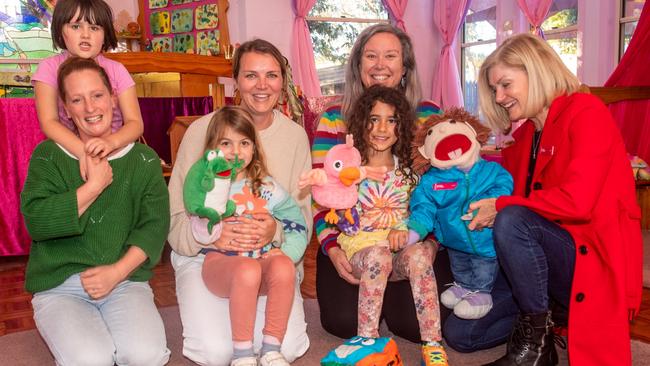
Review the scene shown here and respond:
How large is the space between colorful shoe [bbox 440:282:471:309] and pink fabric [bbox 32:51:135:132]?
4.26 feet

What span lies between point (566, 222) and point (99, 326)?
1.35m

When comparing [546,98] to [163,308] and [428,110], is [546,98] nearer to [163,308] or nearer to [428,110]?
[428,110]

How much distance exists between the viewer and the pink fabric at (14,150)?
123 inches

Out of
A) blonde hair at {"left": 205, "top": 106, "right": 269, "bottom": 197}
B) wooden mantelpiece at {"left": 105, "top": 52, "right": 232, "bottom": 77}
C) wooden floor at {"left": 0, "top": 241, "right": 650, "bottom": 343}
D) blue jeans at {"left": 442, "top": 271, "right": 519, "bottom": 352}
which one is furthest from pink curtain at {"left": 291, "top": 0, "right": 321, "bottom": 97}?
blue jeans at {"left": 442, "top": 271, "right": 519, "bottom": 352}

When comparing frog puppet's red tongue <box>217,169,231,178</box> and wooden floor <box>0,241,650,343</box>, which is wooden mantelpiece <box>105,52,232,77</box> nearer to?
wooden floor <box>0,241,650,343</box>

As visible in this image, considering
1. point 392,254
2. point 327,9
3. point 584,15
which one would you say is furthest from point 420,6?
point 392,254

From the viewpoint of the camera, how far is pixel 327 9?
7.39m

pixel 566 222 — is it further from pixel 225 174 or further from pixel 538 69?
pixel 225 174

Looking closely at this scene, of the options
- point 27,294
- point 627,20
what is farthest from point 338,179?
point 627,20

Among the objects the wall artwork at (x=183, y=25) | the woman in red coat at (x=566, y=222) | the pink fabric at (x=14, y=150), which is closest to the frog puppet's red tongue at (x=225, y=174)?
the woman in red coat at (x=566, y=222)

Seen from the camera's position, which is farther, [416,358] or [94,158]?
[416,358]

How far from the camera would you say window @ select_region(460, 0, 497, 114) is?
7195mm

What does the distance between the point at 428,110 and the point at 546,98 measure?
0.52 metres

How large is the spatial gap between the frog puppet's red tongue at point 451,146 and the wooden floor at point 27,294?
2.97 ft
